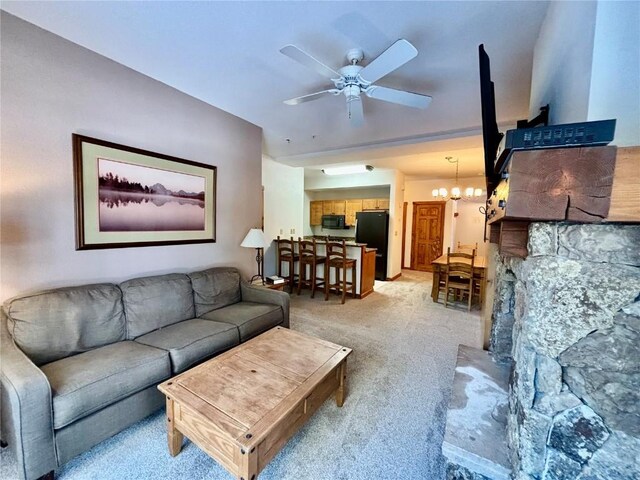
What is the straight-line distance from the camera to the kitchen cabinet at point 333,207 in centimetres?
761

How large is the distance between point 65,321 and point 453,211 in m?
7.55

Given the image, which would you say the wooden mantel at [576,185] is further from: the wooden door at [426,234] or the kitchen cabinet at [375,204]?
the wooden door at [426,234]

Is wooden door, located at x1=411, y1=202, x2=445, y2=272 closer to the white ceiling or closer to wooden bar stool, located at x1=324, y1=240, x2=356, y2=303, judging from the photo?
wooden bar stool, located at x1=324, y1=240, x2=356, y2=303

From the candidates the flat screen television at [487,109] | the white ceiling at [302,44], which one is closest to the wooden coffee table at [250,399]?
the flat screen television at [487,109]

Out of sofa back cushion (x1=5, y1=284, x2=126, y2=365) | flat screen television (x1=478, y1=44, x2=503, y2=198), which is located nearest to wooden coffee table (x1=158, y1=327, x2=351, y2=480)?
sofa back cushion (x1=5, y1=284, x2=126, y2=365)

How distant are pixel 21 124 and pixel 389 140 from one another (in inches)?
144

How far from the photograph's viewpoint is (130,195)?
233cm

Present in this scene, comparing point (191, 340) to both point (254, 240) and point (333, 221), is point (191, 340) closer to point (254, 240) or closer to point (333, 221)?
point (254, 240)

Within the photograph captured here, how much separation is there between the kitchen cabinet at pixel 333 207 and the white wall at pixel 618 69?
671cm

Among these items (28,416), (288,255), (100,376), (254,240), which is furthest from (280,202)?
(28,416)

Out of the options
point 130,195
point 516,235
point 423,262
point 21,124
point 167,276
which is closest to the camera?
point 516,235

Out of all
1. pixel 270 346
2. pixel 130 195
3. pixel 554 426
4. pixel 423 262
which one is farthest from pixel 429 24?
pixel 423 262

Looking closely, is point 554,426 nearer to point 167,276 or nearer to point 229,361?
point 229,361

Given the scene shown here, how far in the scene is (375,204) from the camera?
7086mm
